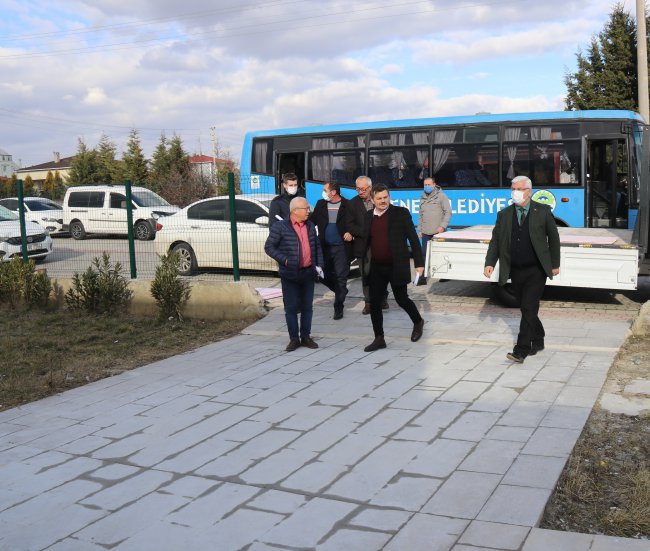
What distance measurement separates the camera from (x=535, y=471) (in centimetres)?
438

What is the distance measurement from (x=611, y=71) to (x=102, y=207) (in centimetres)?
2023

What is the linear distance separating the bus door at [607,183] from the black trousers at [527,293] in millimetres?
8488

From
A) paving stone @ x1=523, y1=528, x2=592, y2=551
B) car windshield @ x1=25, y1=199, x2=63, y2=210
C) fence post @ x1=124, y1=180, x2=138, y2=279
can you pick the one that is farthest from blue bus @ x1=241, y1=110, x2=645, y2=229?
paving stone @ x1=523, y1=528, x2=592, y2=551

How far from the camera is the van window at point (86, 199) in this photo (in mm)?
23188

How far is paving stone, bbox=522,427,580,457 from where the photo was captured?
15.4ft

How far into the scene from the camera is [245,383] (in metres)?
6.82

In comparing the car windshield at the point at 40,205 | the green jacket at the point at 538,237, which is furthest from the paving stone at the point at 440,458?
the car windshield at the point at 40,205

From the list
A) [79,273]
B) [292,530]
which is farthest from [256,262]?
[292,530]

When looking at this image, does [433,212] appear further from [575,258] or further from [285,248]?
[285,248]

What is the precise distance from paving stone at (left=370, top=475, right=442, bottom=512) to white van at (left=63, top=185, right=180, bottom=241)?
581 inches

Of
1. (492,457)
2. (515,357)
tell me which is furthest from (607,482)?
(515,357)

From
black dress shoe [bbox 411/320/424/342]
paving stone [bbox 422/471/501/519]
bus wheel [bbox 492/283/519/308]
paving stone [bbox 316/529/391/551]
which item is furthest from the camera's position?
bus wheel [bbox 492/283/519/308]

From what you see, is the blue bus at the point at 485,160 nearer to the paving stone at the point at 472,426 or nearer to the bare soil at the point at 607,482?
the paving stone at the point at 472,426

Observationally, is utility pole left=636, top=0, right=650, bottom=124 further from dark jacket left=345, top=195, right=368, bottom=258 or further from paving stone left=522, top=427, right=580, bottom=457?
paving stone left=522, top=427, right=580, bottom=457
